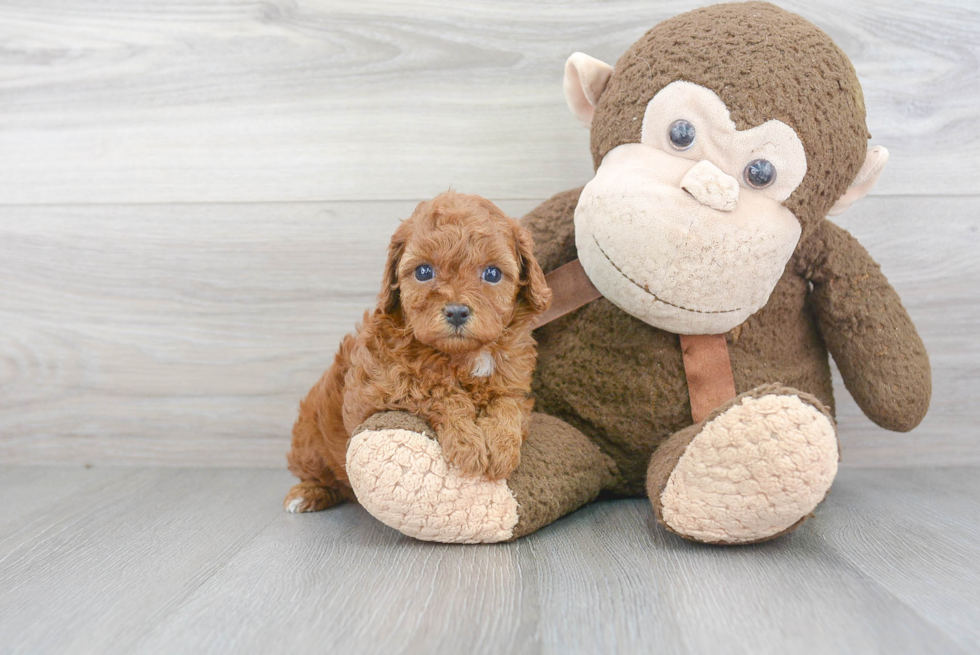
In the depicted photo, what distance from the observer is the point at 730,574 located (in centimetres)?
84

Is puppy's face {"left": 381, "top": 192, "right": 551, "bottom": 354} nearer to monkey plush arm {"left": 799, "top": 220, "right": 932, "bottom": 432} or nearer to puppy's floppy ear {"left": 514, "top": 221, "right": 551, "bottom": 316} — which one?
puppy's floppy ear {"left": 514, "top": 221, "right": 551, "bottom": 316}

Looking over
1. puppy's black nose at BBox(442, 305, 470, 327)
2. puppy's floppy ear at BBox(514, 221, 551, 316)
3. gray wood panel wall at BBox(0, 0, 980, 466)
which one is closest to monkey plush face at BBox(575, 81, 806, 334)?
puppy's floppy ear at BBox(514, 221, 551, 316)

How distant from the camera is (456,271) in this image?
0.88 meters

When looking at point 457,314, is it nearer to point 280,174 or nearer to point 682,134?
point 682,134

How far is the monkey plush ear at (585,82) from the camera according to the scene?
3.59ft

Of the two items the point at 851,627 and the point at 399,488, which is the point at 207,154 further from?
the point at 851,627

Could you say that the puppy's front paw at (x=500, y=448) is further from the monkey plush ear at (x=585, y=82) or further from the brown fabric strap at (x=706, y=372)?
the monkey plush ear at (x=585, y=82)

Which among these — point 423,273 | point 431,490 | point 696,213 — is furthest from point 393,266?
point 696,213

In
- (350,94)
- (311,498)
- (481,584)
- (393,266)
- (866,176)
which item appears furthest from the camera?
(350,94)

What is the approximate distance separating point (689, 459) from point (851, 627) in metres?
0.25

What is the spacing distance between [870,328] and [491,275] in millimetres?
610

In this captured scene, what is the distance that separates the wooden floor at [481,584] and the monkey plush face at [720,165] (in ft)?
1.11

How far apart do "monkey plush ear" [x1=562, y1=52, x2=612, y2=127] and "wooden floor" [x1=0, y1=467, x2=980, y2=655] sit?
63 cm

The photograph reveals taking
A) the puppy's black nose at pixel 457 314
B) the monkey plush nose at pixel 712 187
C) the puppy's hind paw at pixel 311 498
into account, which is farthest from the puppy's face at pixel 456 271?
the puppy's hind paw at pixel 311 498
